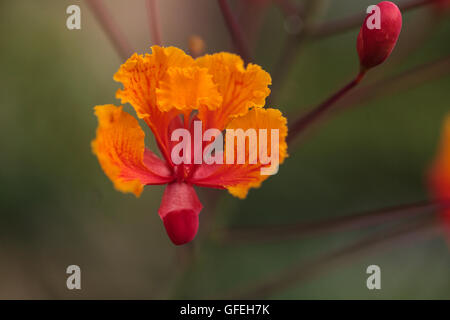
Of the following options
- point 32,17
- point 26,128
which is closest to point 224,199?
point 26,128

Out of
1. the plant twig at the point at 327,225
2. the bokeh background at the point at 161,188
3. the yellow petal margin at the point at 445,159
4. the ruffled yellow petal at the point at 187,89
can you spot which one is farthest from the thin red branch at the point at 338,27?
the ruffled yellow petal at the point at 187,89

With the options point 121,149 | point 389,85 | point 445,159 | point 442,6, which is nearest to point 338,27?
point 389,85

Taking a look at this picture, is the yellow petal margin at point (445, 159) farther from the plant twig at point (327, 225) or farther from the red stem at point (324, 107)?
the red stem at point (324, 107)

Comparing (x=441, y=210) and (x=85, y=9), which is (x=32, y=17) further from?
(x=441, y=210)

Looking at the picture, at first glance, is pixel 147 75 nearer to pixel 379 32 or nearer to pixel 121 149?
pixel 121 149

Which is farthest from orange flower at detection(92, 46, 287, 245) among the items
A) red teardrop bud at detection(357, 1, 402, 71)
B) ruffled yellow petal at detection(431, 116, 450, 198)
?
ruffled yellow petal at detection(431, 116, 450, 198)
